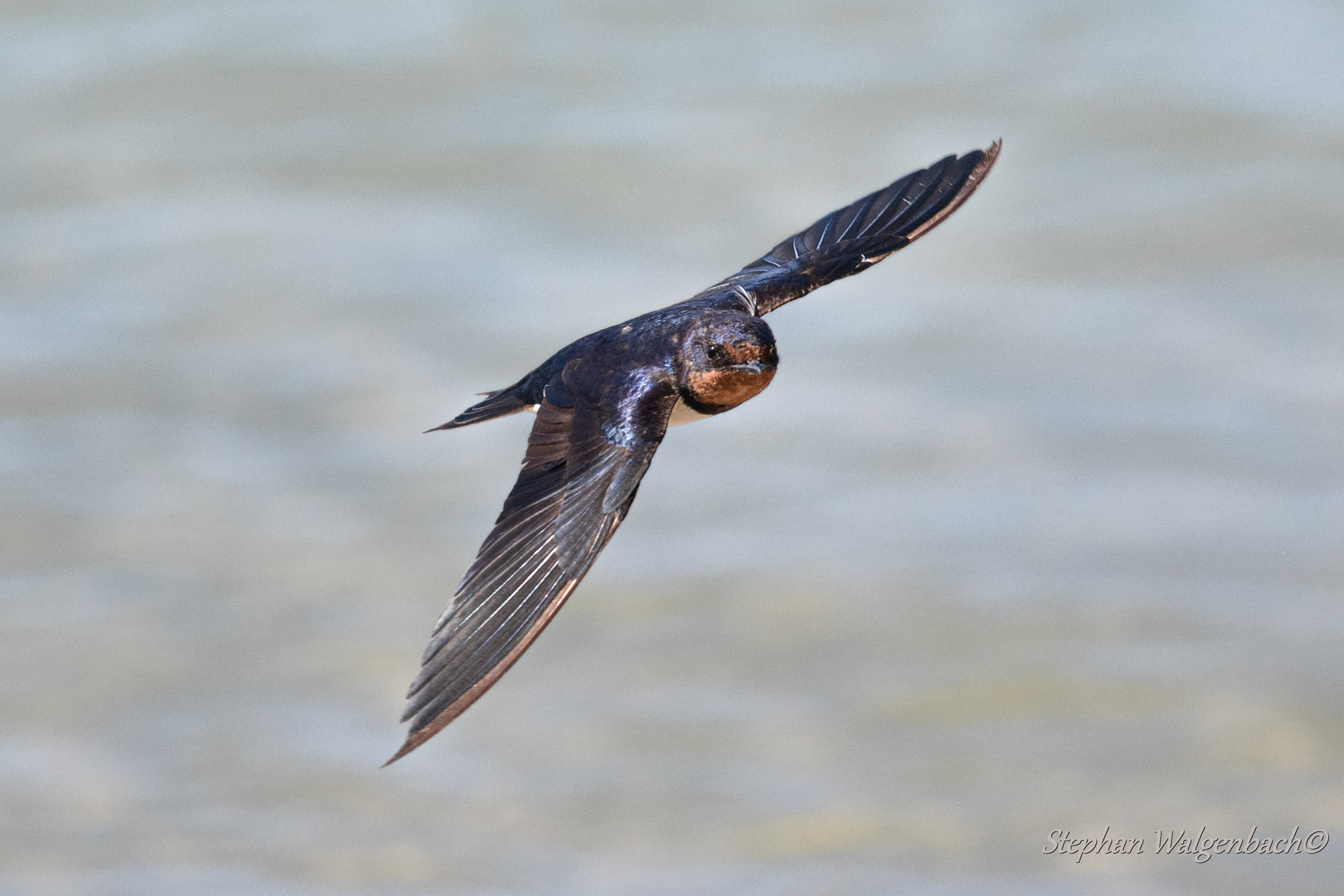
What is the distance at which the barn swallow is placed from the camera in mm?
3789

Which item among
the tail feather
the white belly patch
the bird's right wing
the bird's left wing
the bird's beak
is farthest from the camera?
the bird's right wing

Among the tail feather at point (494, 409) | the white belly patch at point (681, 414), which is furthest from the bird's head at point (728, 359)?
the tail feather at point (494, 409)

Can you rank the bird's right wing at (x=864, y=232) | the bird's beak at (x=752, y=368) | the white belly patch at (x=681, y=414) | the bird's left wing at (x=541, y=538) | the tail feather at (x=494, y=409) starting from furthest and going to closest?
the bird's right wing at (x=864, y=232)
the tail feather at (x=494, y=409)
the white belly patch at (x=681, y=414)
the bird's beak at (x=752, y=368)
the bird's left wing at (x=541, y=538)

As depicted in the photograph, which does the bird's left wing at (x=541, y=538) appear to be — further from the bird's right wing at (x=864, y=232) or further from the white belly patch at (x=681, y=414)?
the bird's right wing at (x=864, y=232)

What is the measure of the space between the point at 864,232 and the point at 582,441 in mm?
1366

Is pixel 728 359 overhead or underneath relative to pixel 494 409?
underneath

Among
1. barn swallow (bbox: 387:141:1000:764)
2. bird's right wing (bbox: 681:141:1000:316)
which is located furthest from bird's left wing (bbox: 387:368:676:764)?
bird's right wing (bbox: 681:141:1000:316)

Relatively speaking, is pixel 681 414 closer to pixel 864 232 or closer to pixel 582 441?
pixel 582 441

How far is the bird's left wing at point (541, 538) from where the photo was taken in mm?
3723

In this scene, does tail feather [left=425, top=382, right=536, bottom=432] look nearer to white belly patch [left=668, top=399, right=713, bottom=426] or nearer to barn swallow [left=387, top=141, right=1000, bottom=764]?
barn swallow [left=387, top=141, right=1000, bottom=764]

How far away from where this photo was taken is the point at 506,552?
406 centimetres

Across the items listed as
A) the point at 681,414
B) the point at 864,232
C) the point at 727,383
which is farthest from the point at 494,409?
the point at 864,232

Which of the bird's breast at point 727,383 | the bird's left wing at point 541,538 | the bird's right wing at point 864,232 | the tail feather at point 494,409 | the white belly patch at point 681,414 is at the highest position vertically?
the bird's right wing at point 864,232

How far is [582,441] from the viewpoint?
14.0 ft
